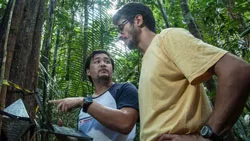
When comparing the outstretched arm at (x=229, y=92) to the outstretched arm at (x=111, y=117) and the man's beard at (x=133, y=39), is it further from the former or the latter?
the outstretched arm at (x=111, y=117)

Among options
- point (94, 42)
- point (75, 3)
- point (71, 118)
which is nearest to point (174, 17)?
point (94, 42)

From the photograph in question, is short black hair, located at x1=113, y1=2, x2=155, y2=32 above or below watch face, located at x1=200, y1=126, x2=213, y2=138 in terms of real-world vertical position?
above

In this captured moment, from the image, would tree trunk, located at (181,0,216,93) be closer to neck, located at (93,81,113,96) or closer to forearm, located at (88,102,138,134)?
neck, located at (93,81,113,96)

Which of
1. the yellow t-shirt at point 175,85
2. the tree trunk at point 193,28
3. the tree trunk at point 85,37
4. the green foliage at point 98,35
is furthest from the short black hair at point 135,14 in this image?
the tree trunk at point 85,37

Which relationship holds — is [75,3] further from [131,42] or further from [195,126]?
A: [195,126]

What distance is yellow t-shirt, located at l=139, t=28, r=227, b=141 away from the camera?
135cm

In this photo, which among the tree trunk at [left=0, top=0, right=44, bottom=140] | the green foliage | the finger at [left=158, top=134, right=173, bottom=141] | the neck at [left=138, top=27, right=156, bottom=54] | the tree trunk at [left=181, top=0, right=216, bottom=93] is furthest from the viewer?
the green foliage

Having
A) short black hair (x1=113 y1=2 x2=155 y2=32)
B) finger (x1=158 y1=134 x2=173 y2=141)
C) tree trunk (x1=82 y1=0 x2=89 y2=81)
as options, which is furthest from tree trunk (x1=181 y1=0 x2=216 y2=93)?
tree trunk (x1=82 y1=0 x2=89 y2=81)

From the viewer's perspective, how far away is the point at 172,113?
4.59 feet

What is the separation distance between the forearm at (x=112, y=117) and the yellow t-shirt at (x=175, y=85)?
58 cm

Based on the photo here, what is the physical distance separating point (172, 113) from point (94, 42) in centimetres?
399

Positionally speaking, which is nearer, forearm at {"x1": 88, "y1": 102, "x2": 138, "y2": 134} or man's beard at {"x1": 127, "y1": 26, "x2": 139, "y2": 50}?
→ man's beard at {"x1": 127, "y1": 26, "x2": 139, "y2": 50}

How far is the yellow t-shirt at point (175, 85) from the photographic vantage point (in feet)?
4.42

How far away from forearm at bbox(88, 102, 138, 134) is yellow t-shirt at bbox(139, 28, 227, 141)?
0.58m
